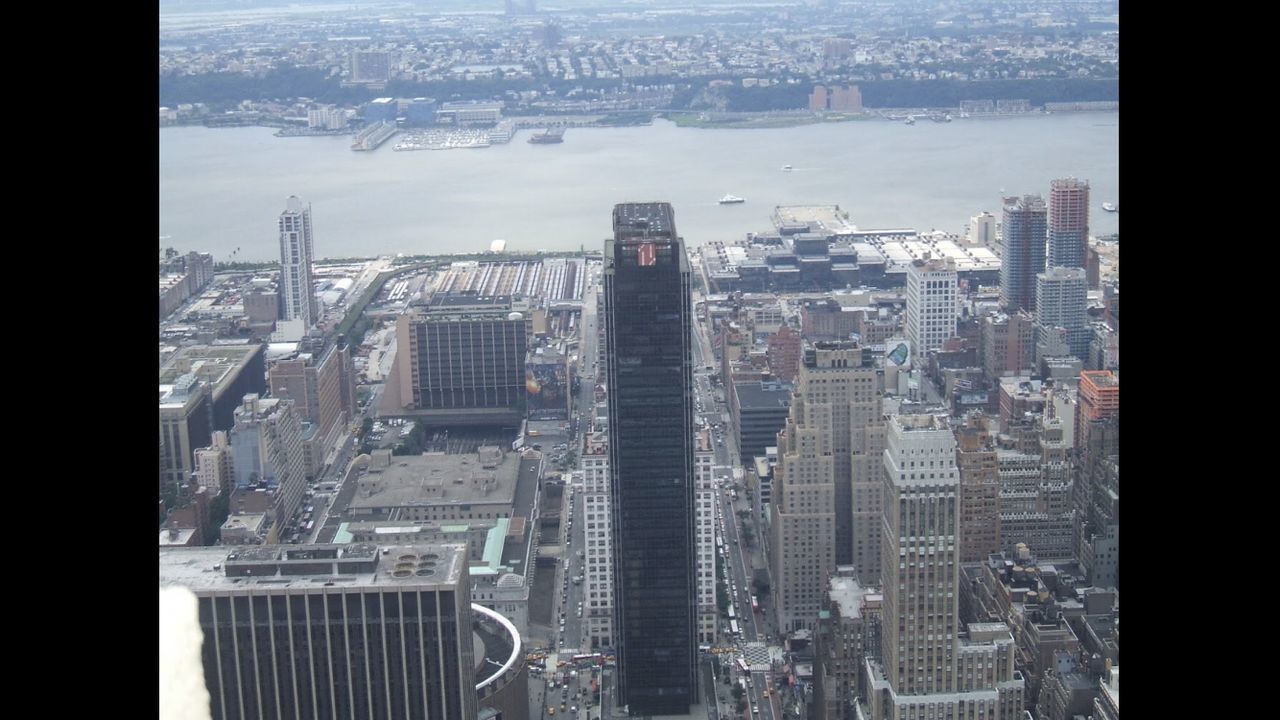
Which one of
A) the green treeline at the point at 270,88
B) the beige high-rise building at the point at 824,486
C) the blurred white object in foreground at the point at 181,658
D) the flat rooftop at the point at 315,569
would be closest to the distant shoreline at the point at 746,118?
the green treeline at the point at 270,88

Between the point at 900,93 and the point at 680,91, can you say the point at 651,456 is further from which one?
Answer: the point at 900,93

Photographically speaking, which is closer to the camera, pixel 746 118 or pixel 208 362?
pixel 208 362

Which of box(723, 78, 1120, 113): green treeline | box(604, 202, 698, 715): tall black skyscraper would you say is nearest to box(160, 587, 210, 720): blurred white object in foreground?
box(604, 202, 698, 715): tall black skyscraper

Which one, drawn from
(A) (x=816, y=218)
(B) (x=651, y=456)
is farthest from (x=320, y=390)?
(A) (x=816, y=218)

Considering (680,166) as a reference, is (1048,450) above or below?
below
